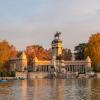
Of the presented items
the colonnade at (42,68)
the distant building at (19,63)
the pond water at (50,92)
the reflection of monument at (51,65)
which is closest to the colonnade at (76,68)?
the reflection of monument at (51,65)

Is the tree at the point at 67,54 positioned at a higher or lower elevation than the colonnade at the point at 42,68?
higher

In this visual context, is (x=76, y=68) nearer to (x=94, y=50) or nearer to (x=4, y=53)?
(x=94, y=50)

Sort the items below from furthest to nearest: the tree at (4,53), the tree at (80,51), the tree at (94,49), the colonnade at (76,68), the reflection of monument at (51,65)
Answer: the tree at (80,51) → the colonnade at (76,68) → the reflection of monument at (51,65) → the tree at (94,49) → the tree at (4,53)

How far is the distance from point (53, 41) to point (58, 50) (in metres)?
2.68

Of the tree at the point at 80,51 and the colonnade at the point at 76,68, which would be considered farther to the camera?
the tree at the point at 80,51

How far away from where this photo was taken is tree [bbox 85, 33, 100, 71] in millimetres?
117081

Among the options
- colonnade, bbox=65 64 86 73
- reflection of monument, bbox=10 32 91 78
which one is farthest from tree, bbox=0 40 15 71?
colonnade, bbox=65 64 86 73

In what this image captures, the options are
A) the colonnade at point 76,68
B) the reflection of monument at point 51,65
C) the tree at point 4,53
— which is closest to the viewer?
the tree at point 4,53

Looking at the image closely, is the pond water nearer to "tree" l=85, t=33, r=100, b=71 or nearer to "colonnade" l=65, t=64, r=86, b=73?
"tree" l=85, t=33, r=100, b=71

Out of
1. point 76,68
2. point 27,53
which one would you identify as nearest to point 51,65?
point 76,68

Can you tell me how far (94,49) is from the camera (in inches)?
4604

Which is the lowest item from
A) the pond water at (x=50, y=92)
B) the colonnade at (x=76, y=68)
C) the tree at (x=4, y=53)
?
the pond water at (x=50, y=92)

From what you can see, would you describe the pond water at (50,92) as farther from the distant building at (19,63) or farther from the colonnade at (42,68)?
the distant building at (19,63)

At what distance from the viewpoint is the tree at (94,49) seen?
117081mm
